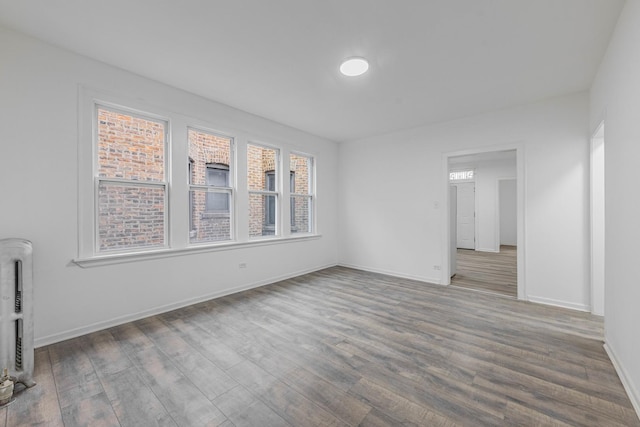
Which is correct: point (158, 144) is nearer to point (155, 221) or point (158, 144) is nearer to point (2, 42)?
point (155, 221)

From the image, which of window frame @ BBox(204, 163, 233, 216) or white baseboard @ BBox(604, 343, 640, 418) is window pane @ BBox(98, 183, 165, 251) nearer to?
window frame @ BBox(204, 163, 233, 216)

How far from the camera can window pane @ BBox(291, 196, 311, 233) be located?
5156 mm

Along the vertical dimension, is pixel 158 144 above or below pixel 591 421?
above

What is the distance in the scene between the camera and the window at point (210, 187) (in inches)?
143

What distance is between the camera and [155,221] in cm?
327

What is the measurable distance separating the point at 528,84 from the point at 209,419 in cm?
441

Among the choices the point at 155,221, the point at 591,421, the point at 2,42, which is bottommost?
the point at 591,421

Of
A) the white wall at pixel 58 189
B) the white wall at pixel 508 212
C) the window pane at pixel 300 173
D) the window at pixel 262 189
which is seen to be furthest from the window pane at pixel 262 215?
the white wall at pixel 508 212

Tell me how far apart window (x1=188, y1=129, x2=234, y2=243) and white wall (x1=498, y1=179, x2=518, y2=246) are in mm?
9211

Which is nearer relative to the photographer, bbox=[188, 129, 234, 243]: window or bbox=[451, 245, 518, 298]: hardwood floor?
bbox=[188, 129, 234, 243]: window

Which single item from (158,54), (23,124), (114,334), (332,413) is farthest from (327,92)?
(114,334)

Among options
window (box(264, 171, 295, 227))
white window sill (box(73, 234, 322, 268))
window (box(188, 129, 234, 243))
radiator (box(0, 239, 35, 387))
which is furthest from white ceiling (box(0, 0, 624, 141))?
white window sill (box(73, 234, 322, 268))

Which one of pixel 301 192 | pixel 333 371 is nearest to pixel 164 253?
pixel 333 371

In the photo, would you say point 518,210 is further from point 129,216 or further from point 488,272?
point 129,216
